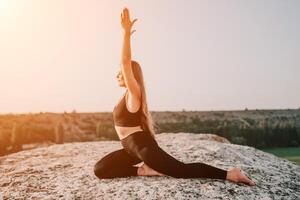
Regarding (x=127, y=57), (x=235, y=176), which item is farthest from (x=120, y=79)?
(x=235, y=176)

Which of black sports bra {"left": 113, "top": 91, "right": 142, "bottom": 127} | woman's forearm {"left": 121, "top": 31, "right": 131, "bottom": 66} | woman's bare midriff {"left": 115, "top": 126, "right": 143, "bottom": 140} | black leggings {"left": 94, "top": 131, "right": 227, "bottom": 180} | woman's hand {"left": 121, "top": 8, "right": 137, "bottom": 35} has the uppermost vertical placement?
woman's hand {"left": 121, "top": 8, "right": 137, "bottom": 35}

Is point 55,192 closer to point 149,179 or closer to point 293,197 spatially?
point 149,179

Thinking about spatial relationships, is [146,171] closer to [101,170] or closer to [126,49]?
[101,170]

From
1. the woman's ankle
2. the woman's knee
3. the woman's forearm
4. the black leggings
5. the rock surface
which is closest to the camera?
the woman's forearm

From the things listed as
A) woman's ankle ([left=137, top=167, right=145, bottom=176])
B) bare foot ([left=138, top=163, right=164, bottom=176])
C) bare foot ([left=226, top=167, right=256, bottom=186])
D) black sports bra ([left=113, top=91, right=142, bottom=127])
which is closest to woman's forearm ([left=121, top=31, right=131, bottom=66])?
black sports bra ([left=113, top=91, right=142, bottom=127])

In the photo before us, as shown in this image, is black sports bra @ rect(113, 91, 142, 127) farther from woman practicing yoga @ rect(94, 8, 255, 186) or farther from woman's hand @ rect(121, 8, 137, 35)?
woman's hand @ rect(121, 8, 137, 35)

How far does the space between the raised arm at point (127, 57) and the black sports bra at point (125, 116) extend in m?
0.43

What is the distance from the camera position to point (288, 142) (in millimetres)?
32969

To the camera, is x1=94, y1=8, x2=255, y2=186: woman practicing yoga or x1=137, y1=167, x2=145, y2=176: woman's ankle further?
x1=137, y1=167, x2=145, y2=176: woman's ankle

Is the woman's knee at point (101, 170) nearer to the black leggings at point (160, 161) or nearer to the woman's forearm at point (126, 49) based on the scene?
the black leggings at point (160, 161)

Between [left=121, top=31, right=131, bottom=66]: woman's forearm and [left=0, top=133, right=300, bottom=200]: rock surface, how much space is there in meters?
2.17

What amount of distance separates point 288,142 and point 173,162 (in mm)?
27348

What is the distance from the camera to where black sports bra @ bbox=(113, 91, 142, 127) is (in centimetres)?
735

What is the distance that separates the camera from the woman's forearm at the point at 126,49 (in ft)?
22.6
